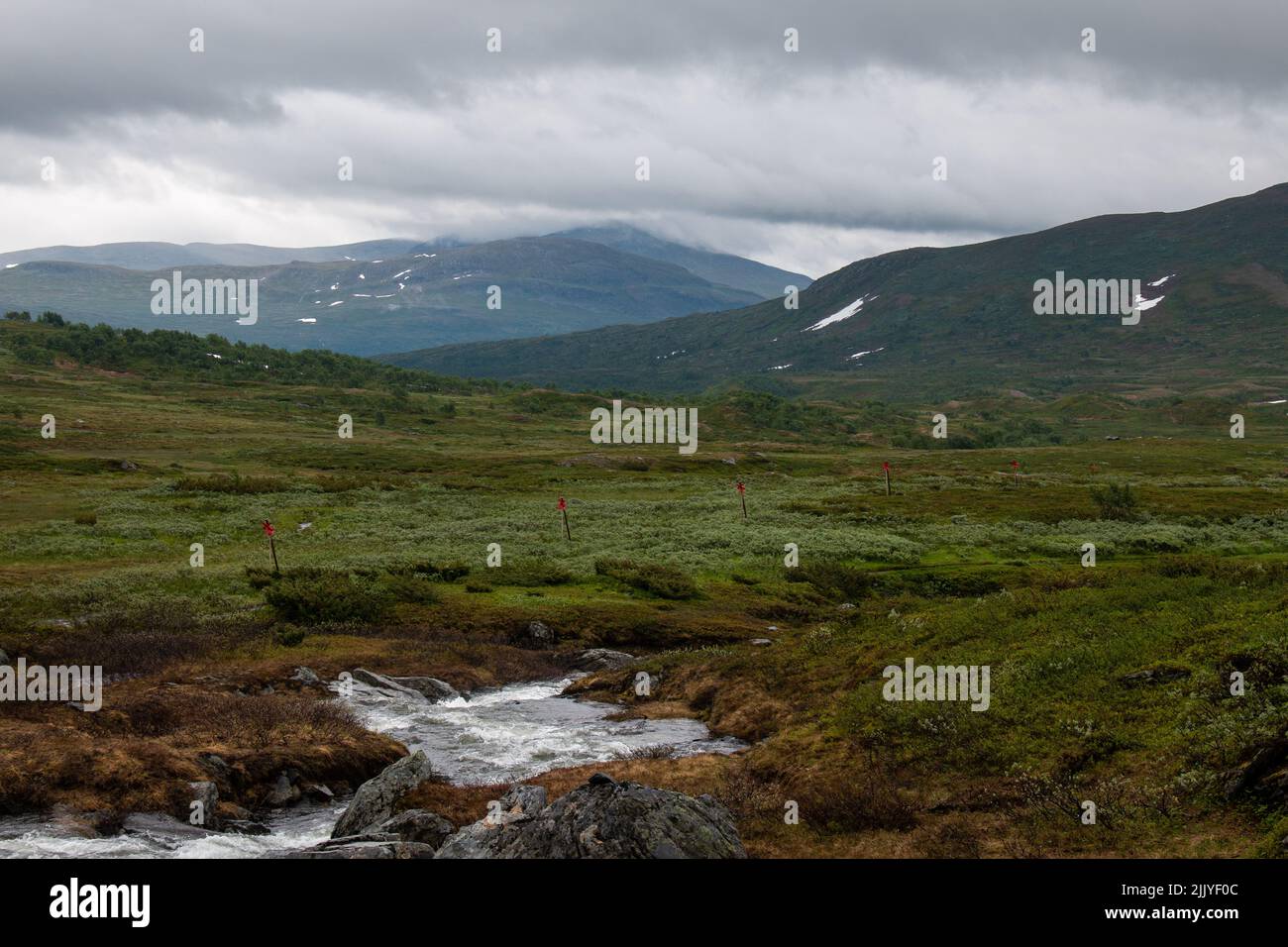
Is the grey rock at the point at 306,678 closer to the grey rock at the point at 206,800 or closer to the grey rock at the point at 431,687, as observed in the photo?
the grey rock at the point at 431,687

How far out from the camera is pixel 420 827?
19281 mm

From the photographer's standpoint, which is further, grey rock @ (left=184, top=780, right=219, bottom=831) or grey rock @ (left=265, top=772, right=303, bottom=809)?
grey rock @ (left=265, top=772, right=303, bottom=809)

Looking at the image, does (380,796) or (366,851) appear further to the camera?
(380,796)

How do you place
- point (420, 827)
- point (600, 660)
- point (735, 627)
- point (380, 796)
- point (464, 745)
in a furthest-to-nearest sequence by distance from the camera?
point (735, 627), point (600, 660), point (464, 745), point (380, 796), point (420, 827)

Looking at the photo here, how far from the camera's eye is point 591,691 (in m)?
36.8

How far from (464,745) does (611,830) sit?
45.2 feet

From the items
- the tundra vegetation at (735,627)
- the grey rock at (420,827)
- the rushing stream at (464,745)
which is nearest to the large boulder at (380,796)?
the grey rock at (420,827)

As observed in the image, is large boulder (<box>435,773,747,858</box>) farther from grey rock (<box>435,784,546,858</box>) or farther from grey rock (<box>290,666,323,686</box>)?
grey rock (<box>290,666,323,686</box>)

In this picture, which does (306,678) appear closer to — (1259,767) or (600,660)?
(600,660)

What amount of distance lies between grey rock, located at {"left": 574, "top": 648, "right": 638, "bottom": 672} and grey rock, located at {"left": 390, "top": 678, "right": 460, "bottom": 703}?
689 cm

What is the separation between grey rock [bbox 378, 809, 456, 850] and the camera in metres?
19.0

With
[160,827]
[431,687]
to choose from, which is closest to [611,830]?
[160,827]

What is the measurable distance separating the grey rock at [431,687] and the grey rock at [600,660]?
6.89 meters

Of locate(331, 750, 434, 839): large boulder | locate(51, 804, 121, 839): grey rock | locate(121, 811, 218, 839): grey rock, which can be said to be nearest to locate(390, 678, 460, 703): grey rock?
locate(331, 750, 434, 839): large boulder
